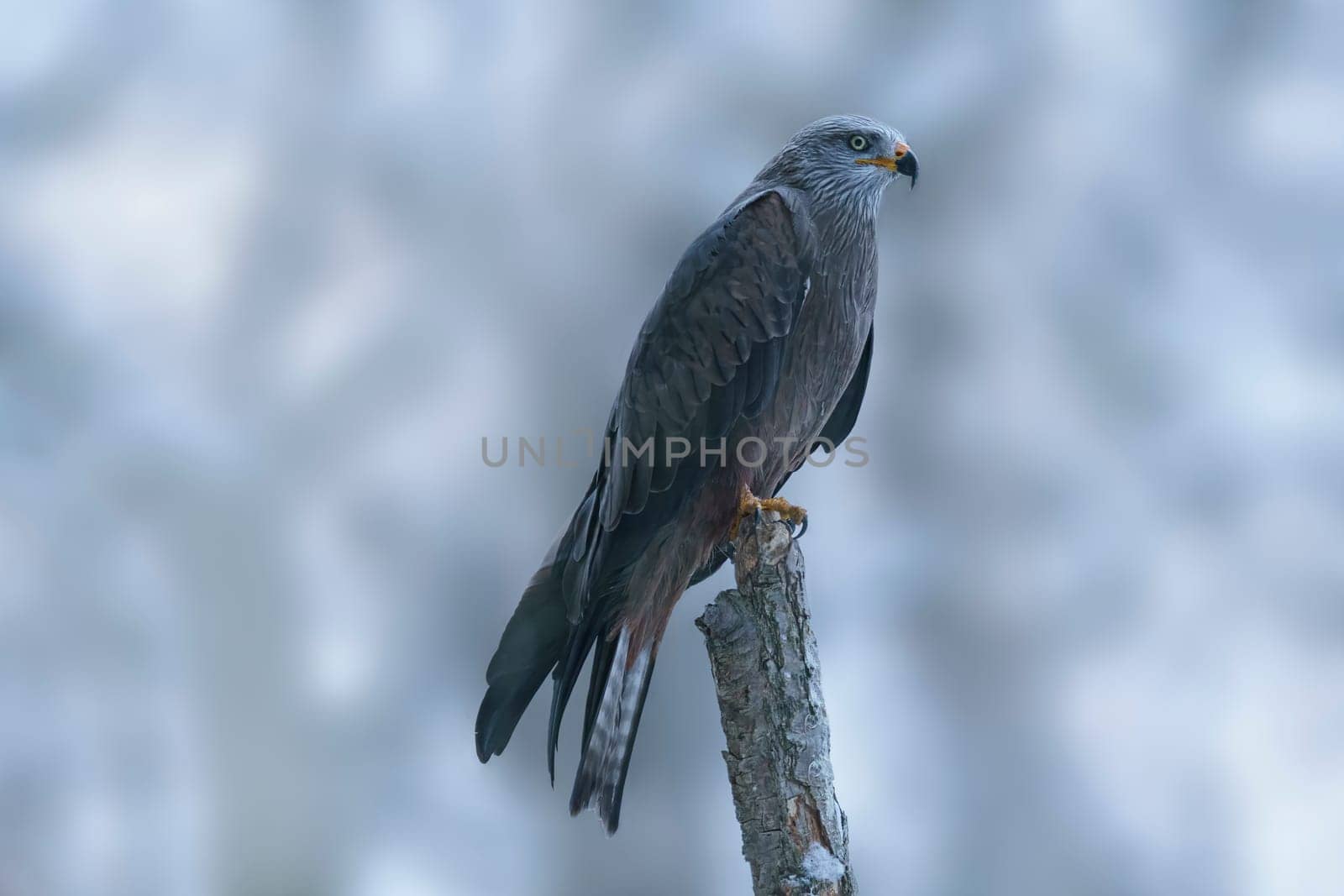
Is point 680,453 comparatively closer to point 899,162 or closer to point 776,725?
point 776,725

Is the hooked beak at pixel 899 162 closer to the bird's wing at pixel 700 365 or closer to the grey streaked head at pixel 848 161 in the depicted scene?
the grey streaked head at pixel 848 161

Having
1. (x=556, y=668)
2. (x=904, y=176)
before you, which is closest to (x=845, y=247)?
(x=904, y=176)

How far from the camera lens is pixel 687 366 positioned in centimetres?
296

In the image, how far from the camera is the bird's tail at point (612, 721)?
287cm

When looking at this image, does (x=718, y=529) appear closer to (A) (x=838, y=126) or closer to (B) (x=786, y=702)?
(B) (x=786, y=702)

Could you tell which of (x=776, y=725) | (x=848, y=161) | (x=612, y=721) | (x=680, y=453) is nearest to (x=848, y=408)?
(x=848, y=161)

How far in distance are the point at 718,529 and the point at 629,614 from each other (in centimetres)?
40

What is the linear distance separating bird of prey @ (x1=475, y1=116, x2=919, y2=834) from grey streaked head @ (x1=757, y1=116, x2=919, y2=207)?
223 millimetres

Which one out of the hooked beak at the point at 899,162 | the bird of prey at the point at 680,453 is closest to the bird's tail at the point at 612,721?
the bird of prey at the point at 680,453

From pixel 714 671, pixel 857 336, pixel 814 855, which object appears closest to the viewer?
pixel 814 855

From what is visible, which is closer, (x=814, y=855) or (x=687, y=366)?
(x=814, y=855)

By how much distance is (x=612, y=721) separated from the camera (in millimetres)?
2924

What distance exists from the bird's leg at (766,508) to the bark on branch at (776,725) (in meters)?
0.24

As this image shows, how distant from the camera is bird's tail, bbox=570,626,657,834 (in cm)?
287
